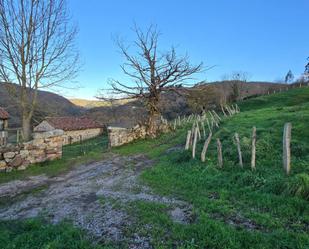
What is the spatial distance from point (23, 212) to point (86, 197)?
1.64 meters

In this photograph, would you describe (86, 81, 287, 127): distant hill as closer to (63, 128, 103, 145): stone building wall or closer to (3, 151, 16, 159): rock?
(63, 128, 103, 145): stone building wall

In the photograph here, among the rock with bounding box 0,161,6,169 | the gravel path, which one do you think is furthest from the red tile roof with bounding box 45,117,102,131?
the gravel path

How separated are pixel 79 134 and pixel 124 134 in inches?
921

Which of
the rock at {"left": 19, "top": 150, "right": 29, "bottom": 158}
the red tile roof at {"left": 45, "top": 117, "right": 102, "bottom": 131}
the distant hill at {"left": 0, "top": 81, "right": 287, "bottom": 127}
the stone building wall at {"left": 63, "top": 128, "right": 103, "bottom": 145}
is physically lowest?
the stone building wall at {"left": 63, "top": 128, "right": 103, "bottom": 145}

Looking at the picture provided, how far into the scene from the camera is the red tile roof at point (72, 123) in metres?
39.2

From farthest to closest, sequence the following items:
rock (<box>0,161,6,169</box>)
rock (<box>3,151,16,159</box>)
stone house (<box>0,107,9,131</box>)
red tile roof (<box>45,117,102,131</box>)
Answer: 1. red tile roof (<box>45,117,102,131</box>)
2. stone house (<box>0,107,9,131</box>)
3. rock (<box>3,151,16,159</box>)
4. rock (<box>0,161,6,169</box>)

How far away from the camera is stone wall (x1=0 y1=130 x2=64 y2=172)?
1159 cm

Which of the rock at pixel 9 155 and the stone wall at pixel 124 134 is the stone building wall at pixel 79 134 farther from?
the rock at pixel 9 155

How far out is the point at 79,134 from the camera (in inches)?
1602

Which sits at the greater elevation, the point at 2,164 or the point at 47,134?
the point at 47,134

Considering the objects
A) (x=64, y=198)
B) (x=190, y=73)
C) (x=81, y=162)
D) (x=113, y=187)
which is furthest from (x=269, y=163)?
(x=190, y=73)

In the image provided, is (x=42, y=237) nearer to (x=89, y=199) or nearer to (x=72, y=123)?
(x=89, y=199)

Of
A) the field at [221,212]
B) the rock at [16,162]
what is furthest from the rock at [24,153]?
the field at [221,212]

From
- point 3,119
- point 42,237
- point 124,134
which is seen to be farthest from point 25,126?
point 3,119
